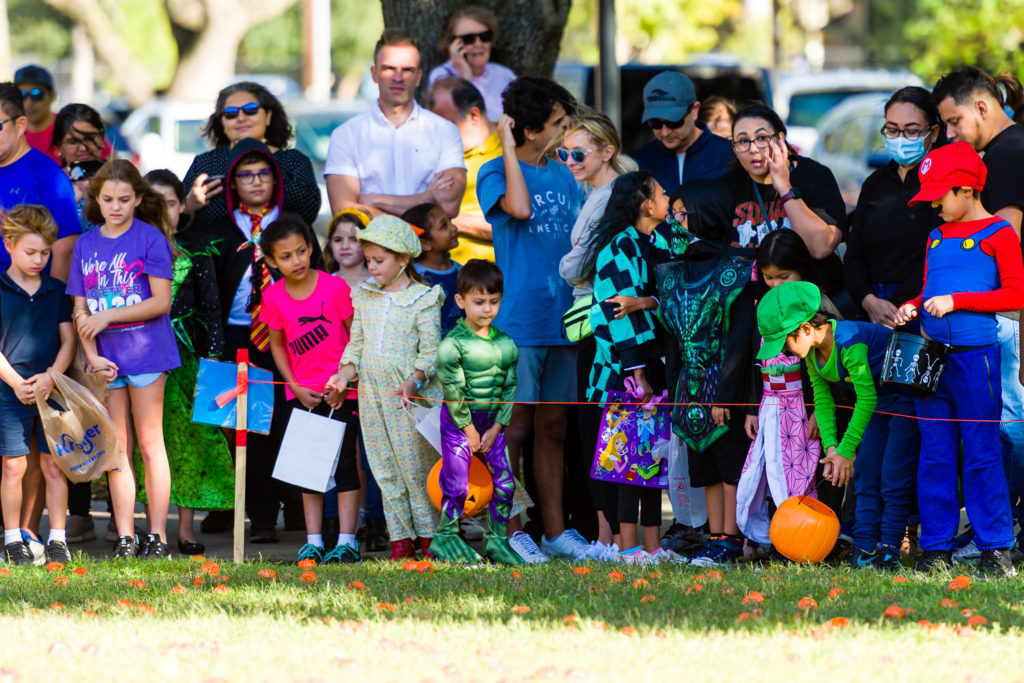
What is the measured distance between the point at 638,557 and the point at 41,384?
3.17 metres

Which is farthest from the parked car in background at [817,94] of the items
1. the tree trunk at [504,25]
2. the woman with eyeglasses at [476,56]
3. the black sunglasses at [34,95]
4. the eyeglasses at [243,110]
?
the eyeglasses at [243,110]

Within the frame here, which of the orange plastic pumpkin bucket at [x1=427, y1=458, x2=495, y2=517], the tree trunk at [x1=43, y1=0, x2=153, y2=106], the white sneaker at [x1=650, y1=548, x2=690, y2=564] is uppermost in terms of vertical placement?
the tree trunk at [x1=43, y1=0, x2=153, y2=106]

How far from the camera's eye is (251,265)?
8008mm

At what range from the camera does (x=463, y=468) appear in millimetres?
7027

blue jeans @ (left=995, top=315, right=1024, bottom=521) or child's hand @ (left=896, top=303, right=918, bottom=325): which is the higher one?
child's hand @ (left=896, top=303, right=918, bottom=325)

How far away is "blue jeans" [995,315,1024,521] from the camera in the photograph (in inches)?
271

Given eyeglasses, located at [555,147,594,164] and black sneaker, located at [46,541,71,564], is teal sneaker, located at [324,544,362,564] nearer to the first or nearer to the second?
black sneaker, located at [46,541,71,564]

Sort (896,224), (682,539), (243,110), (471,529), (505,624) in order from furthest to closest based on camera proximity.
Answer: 1. (243,110)
2. (471,529)
3. (682,539)
4. (896,224)
5. (505,624)

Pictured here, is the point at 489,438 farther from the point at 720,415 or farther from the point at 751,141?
the point at 751,141

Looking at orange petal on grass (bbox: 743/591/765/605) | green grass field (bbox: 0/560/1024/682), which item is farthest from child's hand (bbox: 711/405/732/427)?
orange petal on grass (bbox: 743/591/765/605)

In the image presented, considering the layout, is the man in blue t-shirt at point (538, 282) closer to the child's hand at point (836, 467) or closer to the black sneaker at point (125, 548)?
the child's hand at point (836, 467)

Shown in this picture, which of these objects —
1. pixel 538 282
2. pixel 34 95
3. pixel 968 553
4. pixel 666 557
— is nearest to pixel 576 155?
pixel 538 282

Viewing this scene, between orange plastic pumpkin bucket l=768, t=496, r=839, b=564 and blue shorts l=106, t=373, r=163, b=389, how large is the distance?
3.30m

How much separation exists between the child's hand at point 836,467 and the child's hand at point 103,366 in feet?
11.9
